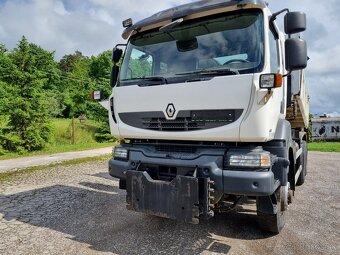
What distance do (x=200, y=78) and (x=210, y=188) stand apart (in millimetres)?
1187

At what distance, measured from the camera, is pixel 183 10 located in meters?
3.60

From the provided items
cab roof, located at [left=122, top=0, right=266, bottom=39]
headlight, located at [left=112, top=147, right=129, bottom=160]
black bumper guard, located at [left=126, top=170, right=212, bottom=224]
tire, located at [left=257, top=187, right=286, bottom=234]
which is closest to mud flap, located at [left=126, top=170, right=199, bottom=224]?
black bumper guard, located at [left=126, top=170, right=212, bottom=224]

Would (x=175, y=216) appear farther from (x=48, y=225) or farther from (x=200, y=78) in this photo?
(x=48, y=225)

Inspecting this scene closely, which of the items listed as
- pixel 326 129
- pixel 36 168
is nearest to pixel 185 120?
pixel 36 168

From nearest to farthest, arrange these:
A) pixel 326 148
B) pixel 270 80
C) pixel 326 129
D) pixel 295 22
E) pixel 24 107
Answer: pixel 270 80 → pixel 295 22 → pixel 24 107 → pixel 326 148 → pixel 326 129

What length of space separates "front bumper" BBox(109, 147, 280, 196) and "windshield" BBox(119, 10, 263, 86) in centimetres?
88

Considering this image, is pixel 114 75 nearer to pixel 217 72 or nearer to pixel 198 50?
pixel 198 50

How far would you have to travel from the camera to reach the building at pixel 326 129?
25125mm

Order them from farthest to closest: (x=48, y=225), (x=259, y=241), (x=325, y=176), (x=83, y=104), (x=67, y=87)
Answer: (x=67, y=87), (x=83, y=104), (x=325, y=176), (x=48, y=225), (x=259, y=241)

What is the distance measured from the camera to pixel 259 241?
12.0ft

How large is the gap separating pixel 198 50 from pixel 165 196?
1728mm

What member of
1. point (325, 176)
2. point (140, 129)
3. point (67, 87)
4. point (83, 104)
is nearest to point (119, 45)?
point (140, 129)

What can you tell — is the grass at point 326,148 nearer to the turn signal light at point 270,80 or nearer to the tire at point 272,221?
the tire at point 272,221

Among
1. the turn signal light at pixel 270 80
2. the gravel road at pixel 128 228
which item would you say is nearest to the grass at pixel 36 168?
the gravel road at pixel 128 228
